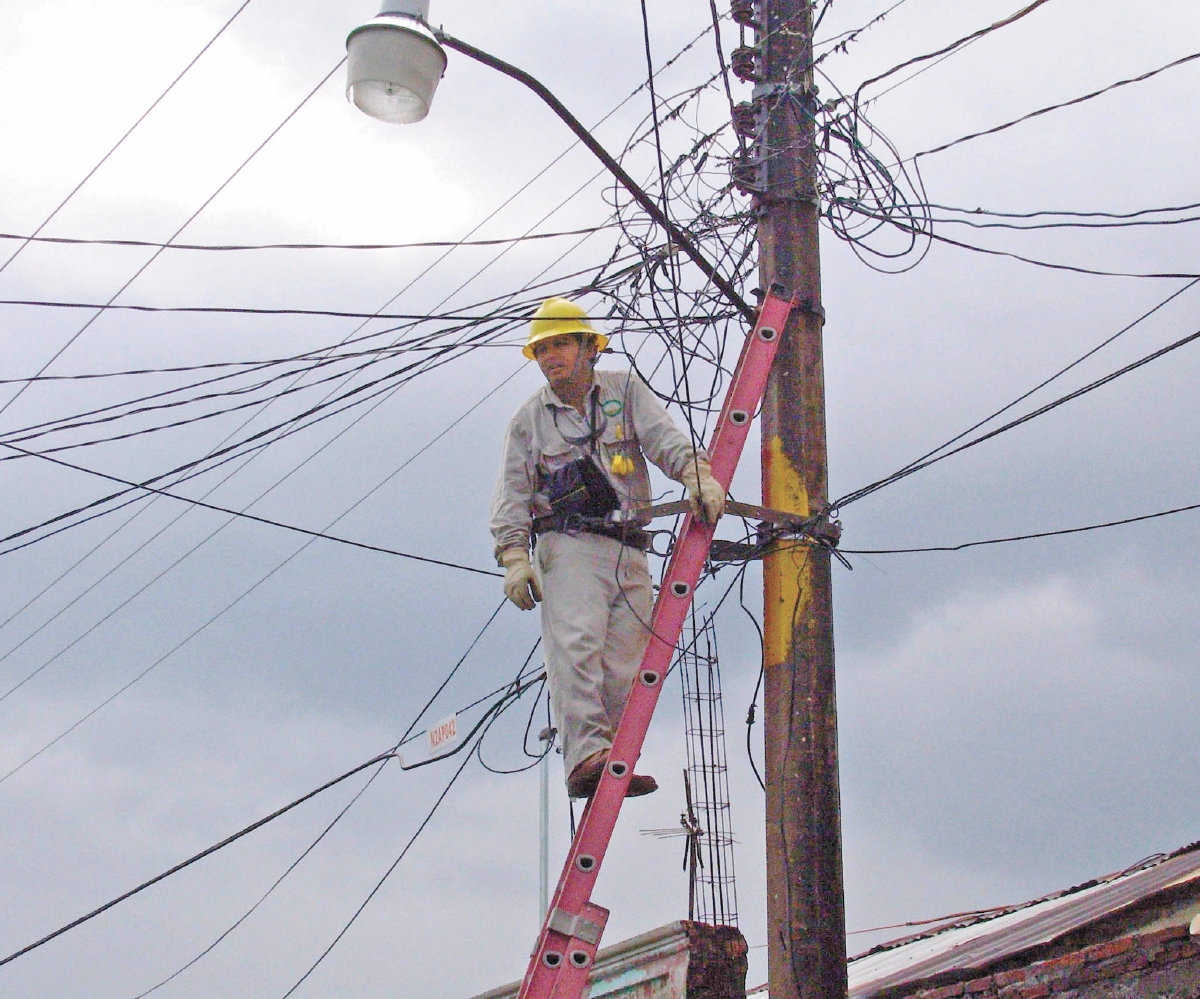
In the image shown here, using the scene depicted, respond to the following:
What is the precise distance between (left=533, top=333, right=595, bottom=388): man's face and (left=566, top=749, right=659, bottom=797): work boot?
158cm

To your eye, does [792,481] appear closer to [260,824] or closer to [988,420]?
[988,420]

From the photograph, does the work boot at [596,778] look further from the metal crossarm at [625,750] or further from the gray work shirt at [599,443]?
the gray work shirt at [599,443]

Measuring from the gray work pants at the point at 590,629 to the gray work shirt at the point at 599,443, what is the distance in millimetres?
225

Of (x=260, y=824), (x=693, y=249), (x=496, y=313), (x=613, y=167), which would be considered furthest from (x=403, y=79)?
(x=260, y=824)

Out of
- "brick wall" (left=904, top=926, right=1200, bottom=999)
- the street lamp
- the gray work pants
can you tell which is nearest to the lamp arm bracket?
the street lamp

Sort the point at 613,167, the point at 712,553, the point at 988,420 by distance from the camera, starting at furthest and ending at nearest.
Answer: the point at 988,420 → the point at 712,553 → the point at 613,167

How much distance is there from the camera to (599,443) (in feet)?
19.6

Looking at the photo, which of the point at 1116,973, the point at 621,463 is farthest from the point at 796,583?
the point at 1116,973

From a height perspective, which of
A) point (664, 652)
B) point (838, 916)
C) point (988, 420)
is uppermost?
point (988, 420)

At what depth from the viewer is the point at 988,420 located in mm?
6738

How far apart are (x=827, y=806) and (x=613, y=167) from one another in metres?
2.67

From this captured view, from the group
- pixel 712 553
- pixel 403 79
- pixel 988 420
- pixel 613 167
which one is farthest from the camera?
pixel 988 420

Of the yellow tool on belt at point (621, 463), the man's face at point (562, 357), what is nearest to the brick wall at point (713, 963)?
the yellow tool on belt at point (621, 463)

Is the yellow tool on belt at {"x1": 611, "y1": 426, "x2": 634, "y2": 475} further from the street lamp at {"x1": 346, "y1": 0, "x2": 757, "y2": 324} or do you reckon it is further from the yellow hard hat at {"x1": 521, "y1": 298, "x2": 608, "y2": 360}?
the street lamp at {"x1": 346, "y1": 0, "x2": 757, "y2": 324}
